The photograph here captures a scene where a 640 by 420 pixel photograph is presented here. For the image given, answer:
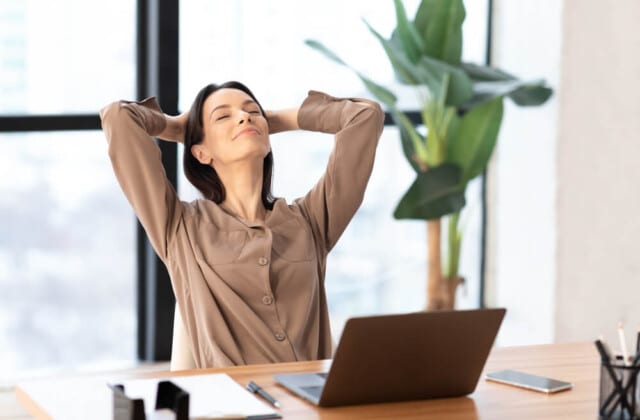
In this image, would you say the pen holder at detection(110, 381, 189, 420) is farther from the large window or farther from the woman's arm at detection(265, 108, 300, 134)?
the large window

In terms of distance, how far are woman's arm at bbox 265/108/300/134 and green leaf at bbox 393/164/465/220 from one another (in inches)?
50.4

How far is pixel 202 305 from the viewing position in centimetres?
242

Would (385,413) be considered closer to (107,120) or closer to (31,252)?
(107,120)

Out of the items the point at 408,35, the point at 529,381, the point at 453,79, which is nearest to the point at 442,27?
the point at 408,35

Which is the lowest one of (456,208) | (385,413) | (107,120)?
(385,413)

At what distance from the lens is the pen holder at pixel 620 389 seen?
168cm

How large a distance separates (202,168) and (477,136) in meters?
1.66

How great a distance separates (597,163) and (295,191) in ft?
3.88

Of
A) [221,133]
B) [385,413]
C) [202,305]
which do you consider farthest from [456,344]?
[221,133]

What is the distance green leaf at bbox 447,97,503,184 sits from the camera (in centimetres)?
400

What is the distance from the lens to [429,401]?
1.89m

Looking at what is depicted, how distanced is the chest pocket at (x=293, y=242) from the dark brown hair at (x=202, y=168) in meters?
0.10

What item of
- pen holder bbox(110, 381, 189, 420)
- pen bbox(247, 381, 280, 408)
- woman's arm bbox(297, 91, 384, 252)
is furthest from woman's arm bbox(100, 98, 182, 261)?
pen holder bbox(110, 381, 189, 420)

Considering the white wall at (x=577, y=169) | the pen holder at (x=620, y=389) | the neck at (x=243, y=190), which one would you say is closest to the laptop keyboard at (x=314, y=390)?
the pen holder at (x=620, y=389)
